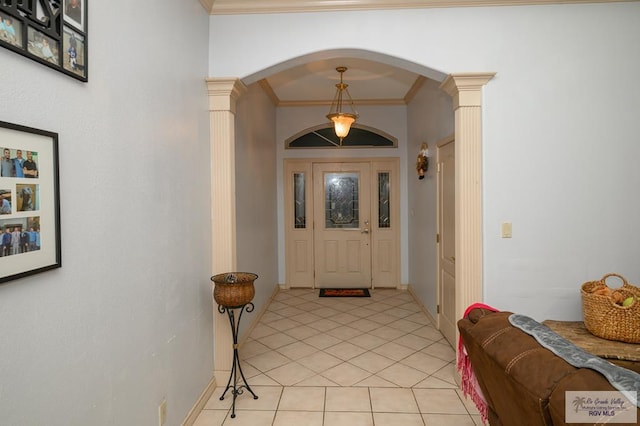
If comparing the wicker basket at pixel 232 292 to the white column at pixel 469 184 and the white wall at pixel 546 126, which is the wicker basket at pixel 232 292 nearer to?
the white column at pixel 469 184

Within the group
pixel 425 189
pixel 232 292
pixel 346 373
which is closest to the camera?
pixel 232 292

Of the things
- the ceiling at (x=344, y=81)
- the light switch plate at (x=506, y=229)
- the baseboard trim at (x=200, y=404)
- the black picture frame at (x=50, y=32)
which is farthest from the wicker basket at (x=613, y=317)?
the ceiling at (x=344, y=81)

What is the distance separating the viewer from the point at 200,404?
2.52 m

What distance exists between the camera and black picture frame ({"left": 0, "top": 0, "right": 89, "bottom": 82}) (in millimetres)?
1079

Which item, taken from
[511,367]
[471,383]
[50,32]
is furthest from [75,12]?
[471,383]

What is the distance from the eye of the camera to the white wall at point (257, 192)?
3.70 metres

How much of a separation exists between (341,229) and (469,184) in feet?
11.5

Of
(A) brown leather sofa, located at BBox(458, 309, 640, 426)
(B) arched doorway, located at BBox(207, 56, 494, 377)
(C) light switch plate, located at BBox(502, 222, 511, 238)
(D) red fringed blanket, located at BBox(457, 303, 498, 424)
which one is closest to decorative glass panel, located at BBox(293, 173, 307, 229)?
(B) arched doorway, located at BBox(207, 56, 494, 377)

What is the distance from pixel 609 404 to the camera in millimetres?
875

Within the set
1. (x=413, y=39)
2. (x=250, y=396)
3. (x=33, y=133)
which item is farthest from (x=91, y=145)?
(x=413, y=39)

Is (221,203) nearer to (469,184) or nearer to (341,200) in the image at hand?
(469,184)

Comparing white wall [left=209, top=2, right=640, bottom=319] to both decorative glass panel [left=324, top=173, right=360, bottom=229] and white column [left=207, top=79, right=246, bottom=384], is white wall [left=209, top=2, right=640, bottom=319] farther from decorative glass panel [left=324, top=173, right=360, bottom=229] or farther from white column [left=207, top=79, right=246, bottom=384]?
decorative glass panel [left=324, top=173, right=360, bottom=229]

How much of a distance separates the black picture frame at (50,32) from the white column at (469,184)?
229 centimetres

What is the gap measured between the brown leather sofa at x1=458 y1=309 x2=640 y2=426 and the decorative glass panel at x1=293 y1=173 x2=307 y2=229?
15.2 feet
